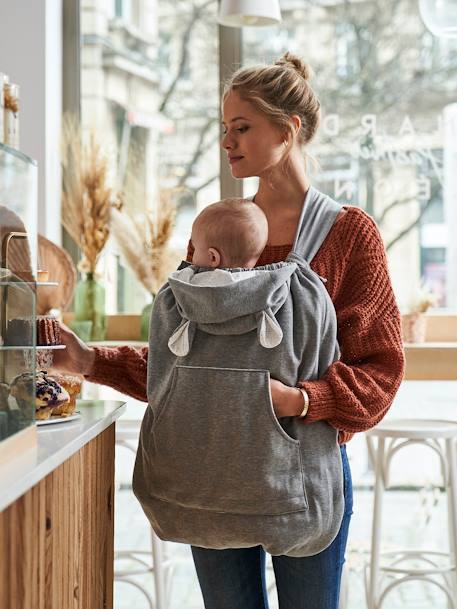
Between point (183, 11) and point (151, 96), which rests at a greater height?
point (183, 11)

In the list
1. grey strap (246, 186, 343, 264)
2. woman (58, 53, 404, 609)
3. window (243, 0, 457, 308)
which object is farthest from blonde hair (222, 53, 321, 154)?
window (243, 0, 457, 308)

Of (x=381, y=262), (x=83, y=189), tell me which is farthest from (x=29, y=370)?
(x=83, y=189)

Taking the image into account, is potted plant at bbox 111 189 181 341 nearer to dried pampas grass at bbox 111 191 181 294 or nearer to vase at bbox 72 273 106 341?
dried pampas grass at bbox 111 191 181 294

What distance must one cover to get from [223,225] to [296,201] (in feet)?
1.00

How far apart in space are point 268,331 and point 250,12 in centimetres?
212

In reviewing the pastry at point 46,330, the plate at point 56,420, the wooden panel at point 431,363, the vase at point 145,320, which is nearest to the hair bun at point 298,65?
the pastry at point 46,330

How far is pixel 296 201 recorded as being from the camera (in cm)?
180

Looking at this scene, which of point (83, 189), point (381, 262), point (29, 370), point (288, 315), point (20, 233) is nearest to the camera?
point (29, 370)

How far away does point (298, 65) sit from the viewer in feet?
6.09

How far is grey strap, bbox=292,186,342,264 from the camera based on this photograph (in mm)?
Answer: 1700

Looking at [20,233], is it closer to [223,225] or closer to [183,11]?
[223,225]

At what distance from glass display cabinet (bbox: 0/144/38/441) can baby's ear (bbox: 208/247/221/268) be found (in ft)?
1.09

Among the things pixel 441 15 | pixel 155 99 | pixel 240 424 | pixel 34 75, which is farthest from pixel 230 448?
pixel 155 99

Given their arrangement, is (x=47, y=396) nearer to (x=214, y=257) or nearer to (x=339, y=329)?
(x=214, y=257)
